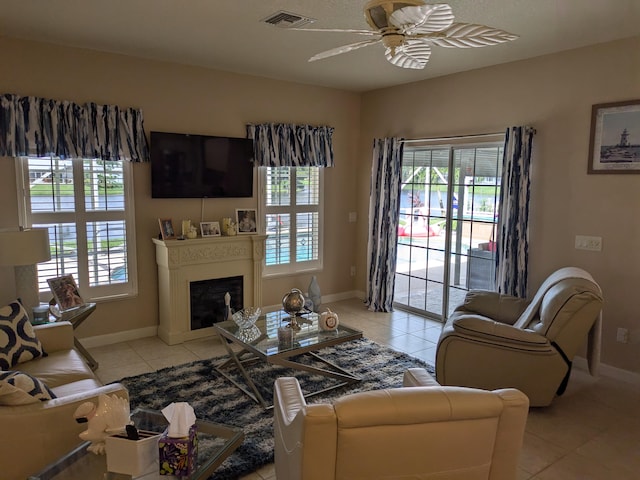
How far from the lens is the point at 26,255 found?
3.48 metres

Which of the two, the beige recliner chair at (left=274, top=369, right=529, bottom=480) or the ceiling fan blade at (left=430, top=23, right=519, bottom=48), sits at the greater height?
the ceiling fan blade at (left=430, top=23, right=519, bottom=48)

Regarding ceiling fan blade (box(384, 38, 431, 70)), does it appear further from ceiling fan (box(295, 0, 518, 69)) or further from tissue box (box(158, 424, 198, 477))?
tissue box (box(158, 424, 198, 477))

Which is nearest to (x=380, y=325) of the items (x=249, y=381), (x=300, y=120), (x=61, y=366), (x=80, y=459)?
(x=249, y=381)

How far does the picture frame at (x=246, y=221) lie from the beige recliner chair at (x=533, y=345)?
2.58 metres

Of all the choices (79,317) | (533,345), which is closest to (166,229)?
(79,317)

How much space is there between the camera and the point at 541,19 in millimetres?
3344

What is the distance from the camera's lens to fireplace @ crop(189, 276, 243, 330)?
4805 millimetres

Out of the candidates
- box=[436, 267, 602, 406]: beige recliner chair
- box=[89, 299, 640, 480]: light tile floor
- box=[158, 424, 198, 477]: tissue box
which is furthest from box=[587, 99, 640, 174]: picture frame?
box=[158, 424, 198, 477]: tissue box

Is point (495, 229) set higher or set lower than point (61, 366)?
higher

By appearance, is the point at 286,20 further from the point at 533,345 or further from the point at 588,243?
the point at 588,243

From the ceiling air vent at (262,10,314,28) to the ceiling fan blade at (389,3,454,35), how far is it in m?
1.22

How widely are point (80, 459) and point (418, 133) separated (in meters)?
4.68

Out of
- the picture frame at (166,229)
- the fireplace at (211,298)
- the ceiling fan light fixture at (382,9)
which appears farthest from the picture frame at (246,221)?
the ceiling fan light fixture at (382,9)

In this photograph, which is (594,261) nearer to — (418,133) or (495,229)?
(495,229)
